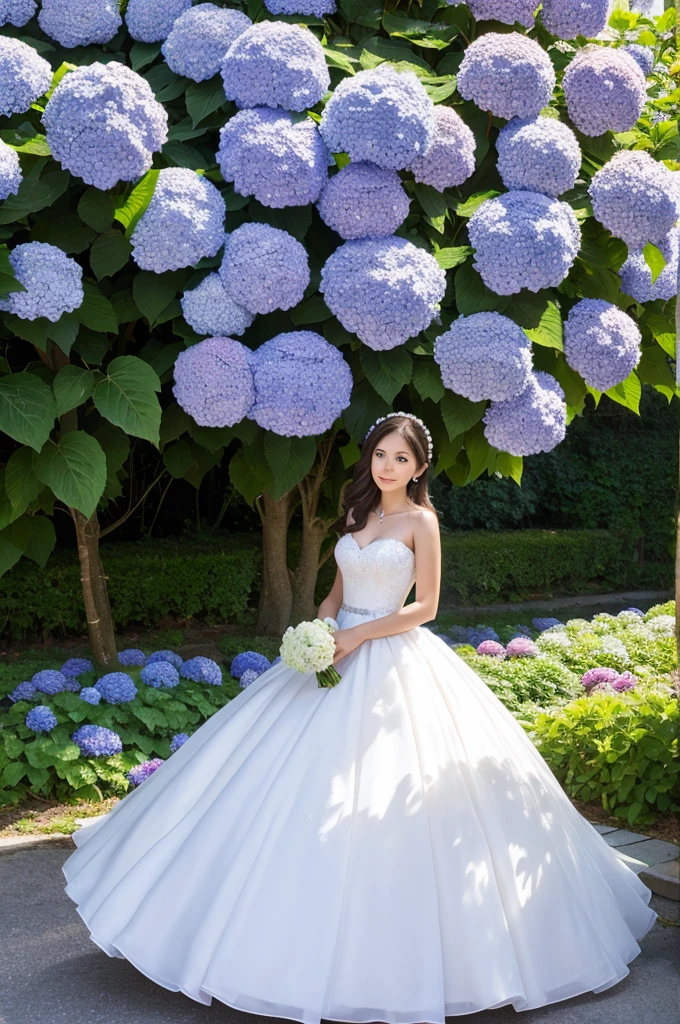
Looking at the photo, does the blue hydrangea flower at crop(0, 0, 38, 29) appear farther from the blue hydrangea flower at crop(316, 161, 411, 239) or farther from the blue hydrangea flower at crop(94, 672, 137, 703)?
the blue hydrangea flower at crop(94, 672, 137, 703)

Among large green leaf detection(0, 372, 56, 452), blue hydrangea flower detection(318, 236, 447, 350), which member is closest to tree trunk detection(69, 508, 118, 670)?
large green leaf detection(0, 372, 56, 452)

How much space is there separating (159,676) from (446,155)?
2.58m

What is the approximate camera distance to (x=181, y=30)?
12.4ft

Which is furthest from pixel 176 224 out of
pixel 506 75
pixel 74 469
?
pixel 506 75

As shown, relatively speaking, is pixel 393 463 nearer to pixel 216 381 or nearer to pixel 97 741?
pixel 216 381

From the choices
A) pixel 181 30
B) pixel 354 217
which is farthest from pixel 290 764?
pixel 181 30

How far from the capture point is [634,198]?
3.87 metres

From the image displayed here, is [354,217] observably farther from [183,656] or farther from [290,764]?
[183,656]

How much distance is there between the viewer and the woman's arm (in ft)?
10.0

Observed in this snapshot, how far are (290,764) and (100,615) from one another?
8.64 ft

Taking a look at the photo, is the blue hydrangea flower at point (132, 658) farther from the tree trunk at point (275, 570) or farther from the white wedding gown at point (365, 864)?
the white wedding gown at point (365, 864)


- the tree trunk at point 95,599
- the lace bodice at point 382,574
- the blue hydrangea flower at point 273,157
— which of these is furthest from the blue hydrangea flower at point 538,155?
the tree trunk at point 95,599

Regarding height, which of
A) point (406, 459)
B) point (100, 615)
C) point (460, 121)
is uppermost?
point (460, 121)

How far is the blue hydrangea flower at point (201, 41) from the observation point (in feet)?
12.3
